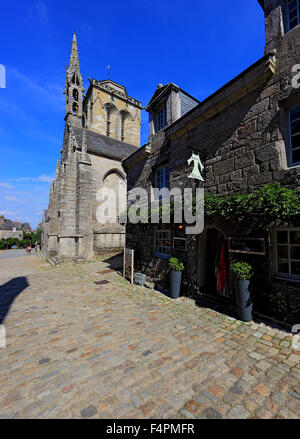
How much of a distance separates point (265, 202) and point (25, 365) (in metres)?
5.36

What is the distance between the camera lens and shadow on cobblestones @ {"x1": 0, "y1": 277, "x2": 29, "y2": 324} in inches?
215

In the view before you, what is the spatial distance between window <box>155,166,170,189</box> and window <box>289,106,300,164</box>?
14.7ft

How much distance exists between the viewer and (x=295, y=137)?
4.39 metres

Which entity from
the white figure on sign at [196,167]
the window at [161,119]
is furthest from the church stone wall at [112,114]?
the white figure on sign at [196,167]

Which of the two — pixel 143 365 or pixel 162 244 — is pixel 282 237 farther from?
pixel 162 244

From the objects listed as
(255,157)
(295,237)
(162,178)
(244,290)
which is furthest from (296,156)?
(162,178)

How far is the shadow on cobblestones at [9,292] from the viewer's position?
5452 millimetres

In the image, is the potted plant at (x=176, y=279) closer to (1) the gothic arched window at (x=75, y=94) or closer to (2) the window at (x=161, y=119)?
(2) the window at (x=161, y=119)

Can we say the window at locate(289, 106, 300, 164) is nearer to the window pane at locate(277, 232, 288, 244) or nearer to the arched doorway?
the window pane at locate(277, 232, 288, 244)

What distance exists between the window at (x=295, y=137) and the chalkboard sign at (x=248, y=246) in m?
2.01

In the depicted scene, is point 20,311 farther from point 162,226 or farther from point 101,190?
point 101,190

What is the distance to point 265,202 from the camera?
4.02 meters

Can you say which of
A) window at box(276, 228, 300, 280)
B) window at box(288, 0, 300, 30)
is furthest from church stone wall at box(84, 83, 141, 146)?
window at box(276, 228, 300, 280)
